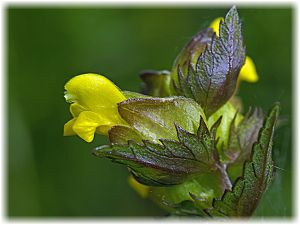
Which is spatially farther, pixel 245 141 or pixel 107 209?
pixel 107 209

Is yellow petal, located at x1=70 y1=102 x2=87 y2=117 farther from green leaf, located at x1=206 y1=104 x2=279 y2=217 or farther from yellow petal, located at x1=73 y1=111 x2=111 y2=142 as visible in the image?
green leaf, located at x1=206 y1=104 x2=279 y2=217

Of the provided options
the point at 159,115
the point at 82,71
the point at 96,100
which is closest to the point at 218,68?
the point at 159,115

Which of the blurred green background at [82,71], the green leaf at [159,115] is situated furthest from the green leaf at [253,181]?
the blurred green background at [82,71]

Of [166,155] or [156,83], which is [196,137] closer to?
[166,155]

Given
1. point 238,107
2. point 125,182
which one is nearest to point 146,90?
point 238,107

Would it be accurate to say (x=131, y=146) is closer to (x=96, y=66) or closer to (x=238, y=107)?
(x=238, y=107)

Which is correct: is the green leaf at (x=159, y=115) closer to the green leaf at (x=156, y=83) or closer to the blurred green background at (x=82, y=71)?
the green leaf at (x=156, y=83)

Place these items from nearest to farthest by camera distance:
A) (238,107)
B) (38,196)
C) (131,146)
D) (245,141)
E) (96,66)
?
(131,146)
(245,141)
(238,107)
(38,196)
(96,66)
